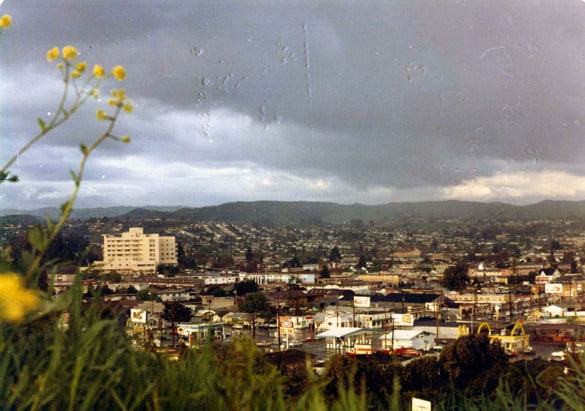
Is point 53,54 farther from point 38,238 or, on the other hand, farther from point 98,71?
point 38,238

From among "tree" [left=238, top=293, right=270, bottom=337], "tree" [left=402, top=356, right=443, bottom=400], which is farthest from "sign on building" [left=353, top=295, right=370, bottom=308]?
"tree" [left=402, top=356, right=443, bottom=400]

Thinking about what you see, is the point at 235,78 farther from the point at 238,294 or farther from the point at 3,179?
the point at 3,179

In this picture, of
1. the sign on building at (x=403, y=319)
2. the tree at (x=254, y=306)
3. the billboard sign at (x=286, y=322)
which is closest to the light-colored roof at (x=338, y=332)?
the billboard sign at (x=286, y=322)

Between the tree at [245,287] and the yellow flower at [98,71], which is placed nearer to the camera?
the yellow flower at [98,71]

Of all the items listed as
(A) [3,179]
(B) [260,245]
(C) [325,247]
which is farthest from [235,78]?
(A) [3,179]

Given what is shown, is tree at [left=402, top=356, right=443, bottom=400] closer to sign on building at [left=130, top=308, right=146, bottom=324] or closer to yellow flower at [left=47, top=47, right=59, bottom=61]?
sign on building at [left=130, top=308, right=146, bottom=324]

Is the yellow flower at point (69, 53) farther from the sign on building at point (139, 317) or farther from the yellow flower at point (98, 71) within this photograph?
the sign on building at point (139, 317)
